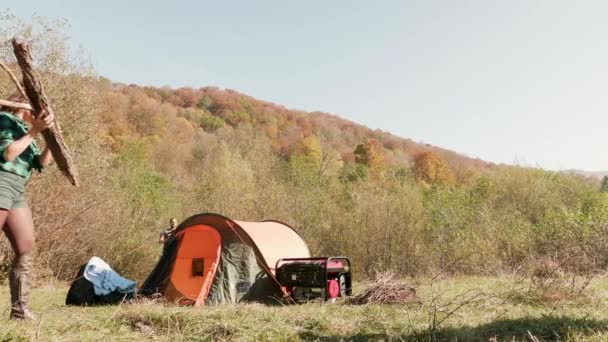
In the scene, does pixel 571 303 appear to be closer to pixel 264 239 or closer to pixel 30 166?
pixel 264 239

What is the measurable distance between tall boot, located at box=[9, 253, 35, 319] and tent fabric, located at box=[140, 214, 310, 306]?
12.8 ft

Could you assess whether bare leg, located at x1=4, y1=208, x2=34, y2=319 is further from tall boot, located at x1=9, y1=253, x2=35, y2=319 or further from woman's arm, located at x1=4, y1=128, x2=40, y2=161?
woman's arm, located at x1=4, y1=128, x2=40, y2=161

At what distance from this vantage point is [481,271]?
15.4 metres

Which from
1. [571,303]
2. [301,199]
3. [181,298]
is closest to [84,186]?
[181,298]

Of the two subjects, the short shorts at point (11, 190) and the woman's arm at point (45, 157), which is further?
the woman's arm at point (45, 157)

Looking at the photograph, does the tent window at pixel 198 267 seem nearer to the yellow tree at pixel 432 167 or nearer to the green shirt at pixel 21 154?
the green shirt at pixel 21 154

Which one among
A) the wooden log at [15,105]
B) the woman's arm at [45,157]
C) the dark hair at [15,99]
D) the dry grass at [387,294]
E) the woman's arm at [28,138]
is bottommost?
the dry grass at [387,294]

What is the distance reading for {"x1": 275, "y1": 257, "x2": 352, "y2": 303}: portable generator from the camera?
322 inches

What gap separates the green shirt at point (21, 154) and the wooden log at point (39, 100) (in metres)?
0.22

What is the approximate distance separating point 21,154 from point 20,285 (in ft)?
3.80

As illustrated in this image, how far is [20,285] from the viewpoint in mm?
4496

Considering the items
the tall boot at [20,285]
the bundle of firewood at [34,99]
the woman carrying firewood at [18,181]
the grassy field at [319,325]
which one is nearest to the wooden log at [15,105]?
the bundle of firewood at [34,99]

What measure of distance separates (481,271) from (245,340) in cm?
1260

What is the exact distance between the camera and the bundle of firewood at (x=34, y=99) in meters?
3.84
